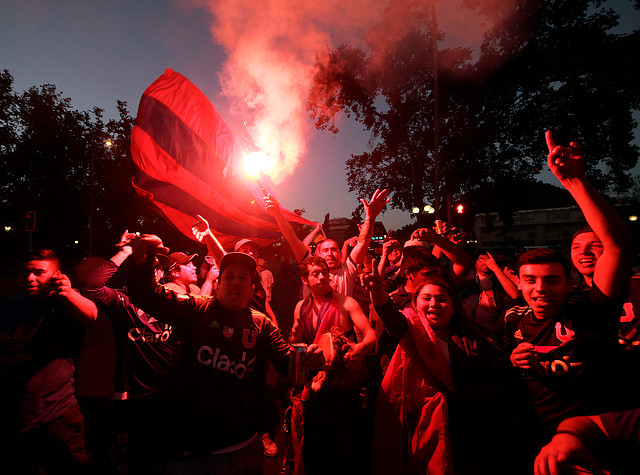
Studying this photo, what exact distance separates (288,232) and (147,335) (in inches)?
71.7

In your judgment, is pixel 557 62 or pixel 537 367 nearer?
pixel 537 367

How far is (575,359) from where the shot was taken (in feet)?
6.81

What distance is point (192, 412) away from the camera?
2.08m

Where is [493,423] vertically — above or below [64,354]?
below

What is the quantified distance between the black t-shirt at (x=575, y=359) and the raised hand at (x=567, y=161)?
0.76 metres

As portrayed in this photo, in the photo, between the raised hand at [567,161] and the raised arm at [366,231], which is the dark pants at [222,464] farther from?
the raised hand at [567,161]

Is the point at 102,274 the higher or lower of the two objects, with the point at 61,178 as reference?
lower

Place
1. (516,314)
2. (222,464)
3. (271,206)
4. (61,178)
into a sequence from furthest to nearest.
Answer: (61,178)
(271,206)
(516,314)
(222,464)

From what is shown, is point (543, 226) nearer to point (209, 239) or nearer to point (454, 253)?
point (454, 253)

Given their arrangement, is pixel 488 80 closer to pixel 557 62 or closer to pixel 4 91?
pixel 557 62

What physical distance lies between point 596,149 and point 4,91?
38.8 m

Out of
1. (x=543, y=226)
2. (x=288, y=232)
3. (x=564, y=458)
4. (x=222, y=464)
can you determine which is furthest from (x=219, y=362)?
(x=543, y=226)

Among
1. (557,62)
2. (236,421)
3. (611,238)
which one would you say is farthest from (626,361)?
(557,62)

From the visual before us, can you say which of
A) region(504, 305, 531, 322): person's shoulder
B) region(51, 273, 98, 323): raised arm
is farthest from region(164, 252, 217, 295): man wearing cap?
region(504, 305, 531, 322): person's shoulder
